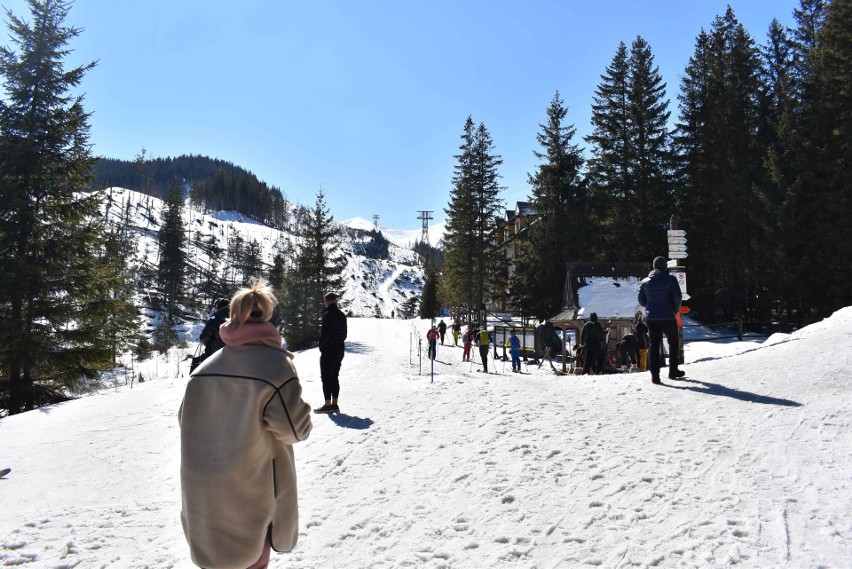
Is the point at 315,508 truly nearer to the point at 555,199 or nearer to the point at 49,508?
the point at 49,508

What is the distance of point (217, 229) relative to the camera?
132m

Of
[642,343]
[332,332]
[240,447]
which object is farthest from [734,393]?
[240,447]

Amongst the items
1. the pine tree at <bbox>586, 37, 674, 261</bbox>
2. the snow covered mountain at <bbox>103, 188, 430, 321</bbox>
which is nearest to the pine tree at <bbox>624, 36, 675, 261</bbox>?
the pine tree at <bbox>586, 37, 674, 261</bbox>

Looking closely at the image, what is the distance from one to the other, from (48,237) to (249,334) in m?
20.6

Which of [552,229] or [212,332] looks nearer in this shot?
[212,332]

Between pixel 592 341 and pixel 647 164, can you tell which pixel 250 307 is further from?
pixel 647 164

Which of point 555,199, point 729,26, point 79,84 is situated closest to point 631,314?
point 555,199

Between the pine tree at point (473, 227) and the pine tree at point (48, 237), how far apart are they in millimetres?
30168

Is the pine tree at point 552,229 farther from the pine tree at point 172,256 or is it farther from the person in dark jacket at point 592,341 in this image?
the pine tree at point 172,256

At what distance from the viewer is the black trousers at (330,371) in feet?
29.5

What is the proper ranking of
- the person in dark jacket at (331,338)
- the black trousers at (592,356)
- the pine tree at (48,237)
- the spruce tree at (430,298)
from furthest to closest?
the spruce tree at (430,298), the pine tree at (48,237), the black trousers at (592,356), the person in dark jacket at (331,338)

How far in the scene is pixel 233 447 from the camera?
2373 millimetres

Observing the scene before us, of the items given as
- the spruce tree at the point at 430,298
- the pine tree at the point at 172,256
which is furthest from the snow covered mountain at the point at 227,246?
the spruce tree at the point at 430,298

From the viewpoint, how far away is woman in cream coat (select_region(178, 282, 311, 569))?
2.38m
